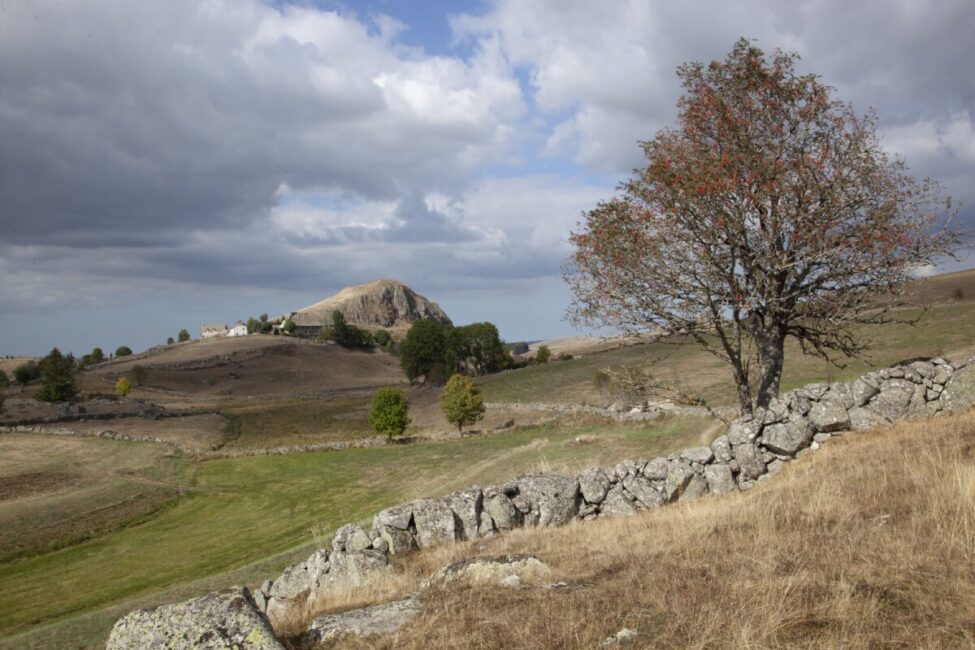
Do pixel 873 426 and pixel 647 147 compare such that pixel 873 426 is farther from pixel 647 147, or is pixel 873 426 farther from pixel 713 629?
pixel 713 629

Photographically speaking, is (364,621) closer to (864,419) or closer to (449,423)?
(864,419)

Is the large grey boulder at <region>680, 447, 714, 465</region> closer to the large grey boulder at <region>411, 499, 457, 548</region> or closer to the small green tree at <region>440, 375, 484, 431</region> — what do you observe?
the large grey boulder at <region>411, 499, 457, 548</region>

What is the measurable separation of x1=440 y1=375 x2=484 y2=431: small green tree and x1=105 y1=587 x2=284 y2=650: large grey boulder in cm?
5789

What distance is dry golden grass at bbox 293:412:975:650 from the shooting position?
6035mm

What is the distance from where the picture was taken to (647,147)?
16922 mm

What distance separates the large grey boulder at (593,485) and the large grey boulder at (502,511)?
1.81 m

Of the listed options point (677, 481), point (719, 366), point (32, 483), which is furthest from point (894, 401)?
point (32, 483)

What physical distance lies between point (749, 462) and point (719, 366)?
53228 millimetres

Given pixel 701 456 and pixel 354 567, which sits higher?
pixel 701 456

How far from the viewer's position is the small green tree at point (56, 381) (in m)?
97.1

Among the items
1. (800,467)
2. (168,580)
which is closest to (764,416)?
(800,467)

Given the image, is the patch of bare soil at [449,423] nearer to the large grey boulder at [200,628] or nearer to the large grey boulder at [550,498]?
the large grey boulder at [550,498]

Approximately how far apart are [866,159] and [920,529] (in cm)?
1057

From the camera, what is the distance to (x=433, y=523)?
1509cm
